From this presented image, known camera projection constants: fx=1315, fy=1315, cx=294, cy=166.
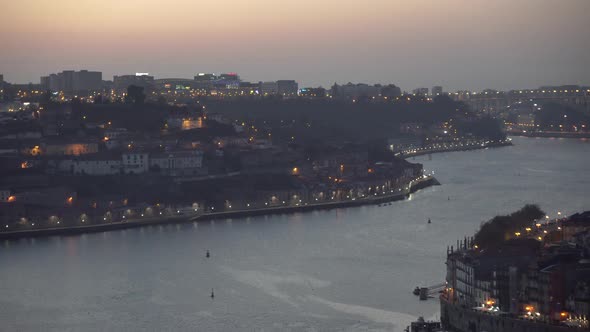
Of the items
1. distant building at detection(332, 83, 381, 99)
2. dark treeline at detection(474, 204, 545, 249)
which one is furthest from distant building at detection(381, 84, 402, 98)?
dark treeline at detection(474, 204, 545, 249)

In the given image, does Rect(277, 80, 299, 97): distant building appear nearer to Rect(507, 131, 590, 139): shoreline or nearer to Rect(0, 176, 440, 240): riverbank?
Rect(507, 131, 590, 139): shoreline

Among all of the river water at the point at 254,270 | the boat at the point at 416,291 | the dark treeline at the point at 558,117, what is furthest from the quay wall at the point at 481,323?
the dark treeline at the point at 558,117

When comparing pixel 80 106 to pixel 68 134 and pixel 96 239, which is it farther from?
pixel 96 239

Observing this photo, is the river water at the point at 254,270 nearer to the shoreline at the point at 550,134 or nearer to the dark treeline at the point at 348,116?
the dark treeline at the point at 348,116

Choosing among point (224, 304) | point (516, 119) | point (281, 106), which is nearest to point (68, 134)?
point (224, 304)

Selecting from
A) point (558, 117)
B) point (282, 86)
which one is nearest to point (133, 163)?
point (282, 86)

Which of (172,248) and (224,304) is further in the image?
(172,248)
